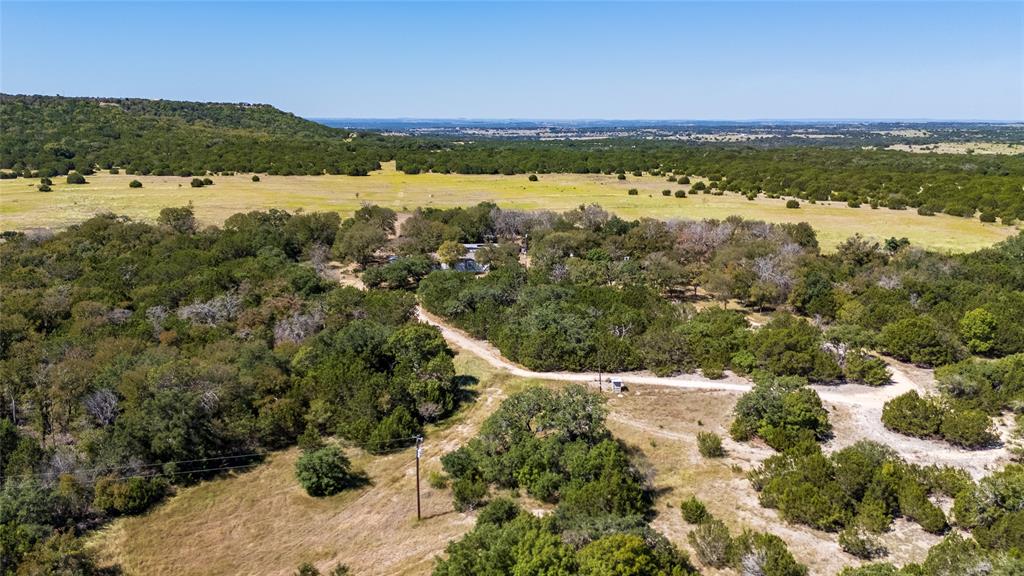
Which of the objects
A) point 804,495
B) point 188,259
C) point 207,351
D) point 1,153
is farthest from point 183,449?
point 1,153

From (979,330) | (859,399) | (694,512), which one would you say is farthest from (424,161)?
(694,512)

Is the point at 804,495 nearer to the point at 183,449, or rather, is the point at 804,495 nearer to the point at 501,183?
the point at 183,449

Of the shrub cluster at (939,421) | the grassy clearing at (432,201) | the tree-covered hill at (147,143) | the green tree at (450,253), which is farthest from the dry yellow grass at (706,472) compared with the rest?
the tree-covered hill at (147,143)

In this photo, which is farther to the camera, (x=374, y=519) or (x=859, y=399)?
(x=859, y=399)

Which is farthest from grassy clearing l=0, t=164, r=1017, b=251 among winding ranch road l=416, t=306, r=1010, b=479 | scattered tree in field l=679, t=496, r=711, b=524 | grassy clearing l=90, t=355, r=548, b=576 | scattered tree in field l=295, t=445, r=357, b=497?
scattered tree in field l=295, t=445, r=357, b=497

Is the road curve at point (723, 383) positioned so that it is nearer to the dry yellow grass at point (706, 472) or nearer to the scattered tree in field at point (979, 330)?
the dry yellow grass at point (706, 472)

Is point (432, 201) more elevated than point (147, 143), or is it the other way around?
point (147, 143)

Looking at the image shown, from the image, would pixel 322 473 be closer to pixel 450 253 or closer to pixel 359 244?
pixel 450 253
